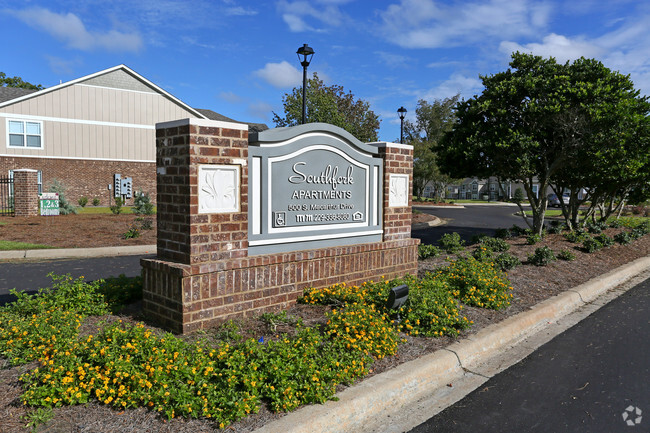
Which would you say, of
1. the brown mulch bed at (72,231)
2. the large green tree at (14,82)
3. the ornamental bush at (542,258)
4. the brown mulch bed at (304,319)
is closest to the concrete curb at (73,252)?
the brown mulch bed at (72,231)

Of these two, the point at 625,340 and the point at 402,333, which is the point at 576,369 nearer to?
the point at 625,340

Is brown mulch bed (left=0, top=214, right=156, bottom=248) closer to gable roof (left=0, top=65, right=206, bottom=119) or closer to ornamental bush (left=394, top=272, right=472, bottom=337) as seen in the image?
ornamental bush (left=394, top=272, right=472, bottom=337)

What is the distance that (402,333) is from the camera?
481 centimetres

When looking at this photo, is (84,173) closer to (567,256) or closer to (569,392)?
(567,256)

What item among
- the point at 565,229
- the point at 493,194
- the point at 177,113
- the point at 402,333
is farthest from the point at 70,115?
the point at 493,194

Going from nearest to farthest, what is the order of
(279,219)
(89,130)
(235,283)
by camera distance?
(235,283) < (279,219) < (89,130)

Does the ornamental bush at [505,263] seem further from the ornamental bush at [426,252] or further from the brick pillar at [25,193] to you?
the brick pillar at [25,193]

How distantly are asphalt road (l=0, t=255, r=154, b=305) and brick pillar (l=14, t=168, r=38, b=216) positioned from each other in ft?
32.7

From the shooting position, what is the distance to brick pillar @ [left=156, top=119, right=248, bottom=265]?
448 centimetres

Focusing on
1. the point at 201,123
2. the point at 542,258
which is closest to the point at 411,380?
the point at 201,123

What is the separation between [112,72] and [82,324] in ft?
89.5

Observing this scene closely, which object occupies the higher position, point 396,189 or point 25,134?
point 25,134

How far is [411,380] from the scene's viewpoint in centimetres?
392

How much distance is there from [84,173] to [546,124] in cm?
2617
